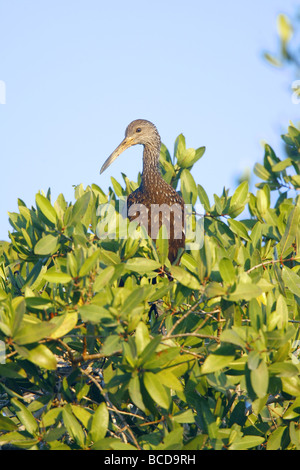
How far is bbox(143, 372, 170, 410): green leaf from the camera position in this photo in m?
2.37

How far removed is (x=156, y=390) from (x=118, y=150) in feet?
14.1

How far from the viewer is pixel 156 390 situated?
2.39 meters

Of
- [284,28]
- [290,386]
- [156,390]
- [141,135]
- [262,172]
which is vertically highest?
[284,28]

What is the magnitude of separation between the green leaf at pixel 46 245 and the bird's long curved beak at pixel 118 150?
3.19 m

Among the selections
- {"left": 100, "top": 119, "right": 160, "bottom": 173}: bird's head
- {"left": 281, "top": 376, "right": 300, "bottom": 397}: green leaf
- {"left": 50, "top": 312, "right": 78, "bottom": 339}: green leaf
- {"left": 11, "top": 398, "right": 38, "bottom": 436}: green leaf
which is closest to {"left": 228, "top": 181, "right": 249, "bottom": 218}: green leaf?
{"left": 281, "top": 376, "right": 300, "bottom": 397}: green leaf

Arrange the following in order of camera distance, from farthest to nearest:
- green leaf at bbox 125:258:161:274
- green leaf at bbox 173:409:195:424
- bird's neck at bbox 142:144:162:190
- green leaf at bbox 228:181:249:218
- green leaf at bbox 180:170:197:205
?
bird's neck at bbox 142:144:162:190
green leaf at bbox 180:170:197:205
green leaf at bbox 228:181:249:218
green leaf at bbox 125:258:161:274
green leaf at bbox 173:409:195:424

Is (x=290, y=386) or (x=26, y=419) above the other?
(x=290, y=386)

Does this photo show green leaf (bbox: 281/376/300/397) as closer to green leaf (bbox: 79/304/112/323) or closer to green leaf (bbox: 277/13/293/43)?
green leaf (bbox: 79/304/112/323)

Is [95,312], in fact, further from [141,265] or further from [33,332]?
[141,265]

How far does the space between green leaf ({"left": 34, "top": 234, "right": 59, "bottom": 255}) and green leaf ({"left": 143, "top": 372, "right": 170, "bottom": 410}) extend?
3.23 ft

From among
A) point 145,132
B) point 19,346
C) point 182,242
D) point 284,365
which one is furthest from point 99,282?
point 145,132

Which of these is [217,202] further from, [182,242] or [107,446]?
[107,446]

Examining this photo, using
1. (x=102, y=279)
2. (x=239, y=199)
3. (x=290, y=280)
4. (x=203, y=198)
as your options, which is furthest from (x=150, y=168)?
(x=102, y=279)

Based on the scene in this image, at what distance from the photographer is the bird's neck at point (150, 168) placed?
5641 mm
